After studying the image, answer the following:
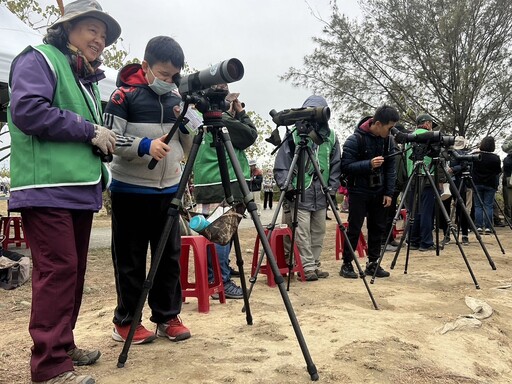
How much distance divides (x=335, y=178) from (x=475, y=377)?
2.81 metres

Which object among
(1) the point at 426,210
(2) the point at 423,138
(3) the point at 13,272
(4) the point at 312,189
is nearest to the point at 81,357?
(3) the point at 13,272

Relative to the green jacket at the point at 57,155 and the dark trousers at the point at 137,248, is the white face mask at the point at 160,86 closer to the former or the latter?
the green jacket at the point at 57,155

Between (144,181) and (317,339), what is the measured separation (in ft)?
4.46

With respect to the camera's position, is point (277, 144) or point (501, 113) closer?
point (277, 144)

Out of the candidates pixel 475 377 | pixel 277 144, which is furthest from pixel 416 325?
pixel 277 144

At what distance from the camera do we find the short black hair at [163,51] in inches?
103

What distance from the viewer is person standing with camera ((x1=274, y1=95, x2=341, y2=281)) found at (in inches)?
189

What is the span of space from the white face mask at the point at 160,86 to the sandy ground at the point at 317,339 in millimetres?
1295

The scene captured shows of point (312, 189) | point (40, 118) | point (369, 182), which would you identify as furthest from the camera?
point (312, 189)

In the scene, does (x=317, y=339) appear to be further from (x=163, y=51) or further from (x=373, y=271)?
(x=373, y=271)

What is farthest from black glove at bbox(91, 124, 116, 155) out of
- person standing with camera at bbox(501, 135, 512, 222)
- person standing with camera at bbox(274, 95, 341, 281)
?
person standing with camera at bbox(501, 135, 512, 222)

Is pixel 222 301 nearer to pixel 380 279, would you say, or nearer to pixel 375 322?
pixel 375 322

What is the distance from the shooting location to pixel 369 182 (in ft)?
15.7

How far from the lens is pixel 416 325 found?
3.21 meters
